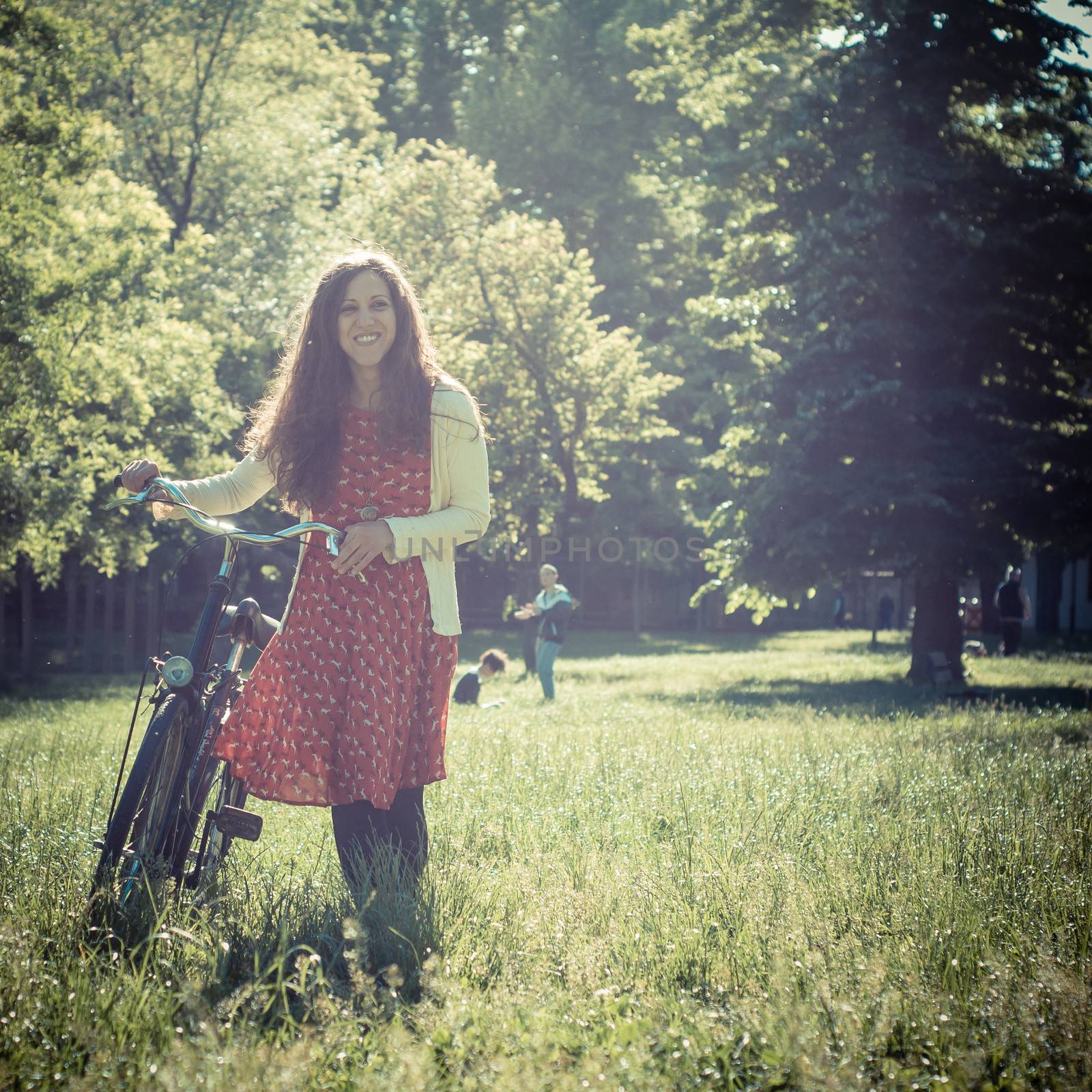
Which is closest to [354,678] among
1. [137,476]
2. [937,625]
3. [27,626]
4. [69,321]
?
[137,476]

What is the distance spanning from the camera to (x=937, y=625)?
17812 millimetres

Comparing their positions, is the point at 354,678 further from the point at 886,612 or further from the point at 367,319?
the point at 886,612

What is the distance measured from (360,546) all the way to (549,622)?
1278 centimetres

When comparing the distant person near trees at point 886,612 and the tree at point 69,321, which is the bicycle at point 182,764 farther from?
the distant person near trees at point 886,612

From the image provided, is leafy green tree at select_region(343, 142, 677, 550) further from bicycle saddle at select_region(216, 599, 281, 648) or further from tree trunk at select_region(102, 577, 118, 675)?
bicycle saddle at select_region(216, 599, 281, 648)

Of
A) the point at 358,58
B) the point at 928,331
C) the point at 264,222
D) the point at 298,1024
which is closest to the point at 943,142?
the point at 928,331

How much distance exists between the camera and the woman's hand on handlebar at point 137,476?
3631 millimetres

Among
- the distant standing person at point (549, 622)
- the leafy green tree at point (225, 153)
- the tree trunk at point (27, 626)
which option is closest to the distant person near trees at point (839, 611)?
the leafy green tree at point (225, 153)

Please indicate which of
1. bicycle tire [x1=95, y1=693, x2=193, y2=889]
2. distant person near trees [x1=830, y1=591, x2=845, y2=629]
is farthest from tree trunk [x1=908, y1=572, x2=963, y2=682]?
distant person near trees [x1=830, y1=591, x2=845, y2=629]

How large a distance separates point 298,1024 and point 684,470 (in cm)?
3313

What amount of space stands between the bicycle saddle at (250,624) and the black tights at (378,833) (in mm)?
654

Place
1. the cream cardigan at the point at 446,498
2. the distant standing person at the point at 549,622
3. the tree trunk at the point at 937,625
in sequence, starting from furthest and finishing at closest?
1. the tree trunk at the point at 937,625
2. the distant standing person at the point at 549,622
3. the cream cardigan at the point at 446,498

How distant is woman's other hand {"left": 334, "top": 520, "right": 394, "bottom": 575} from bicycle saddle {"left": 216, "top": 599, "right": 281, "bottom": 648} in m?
0.59

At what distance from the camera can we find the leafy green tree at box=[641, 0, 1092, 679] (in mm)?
15977
